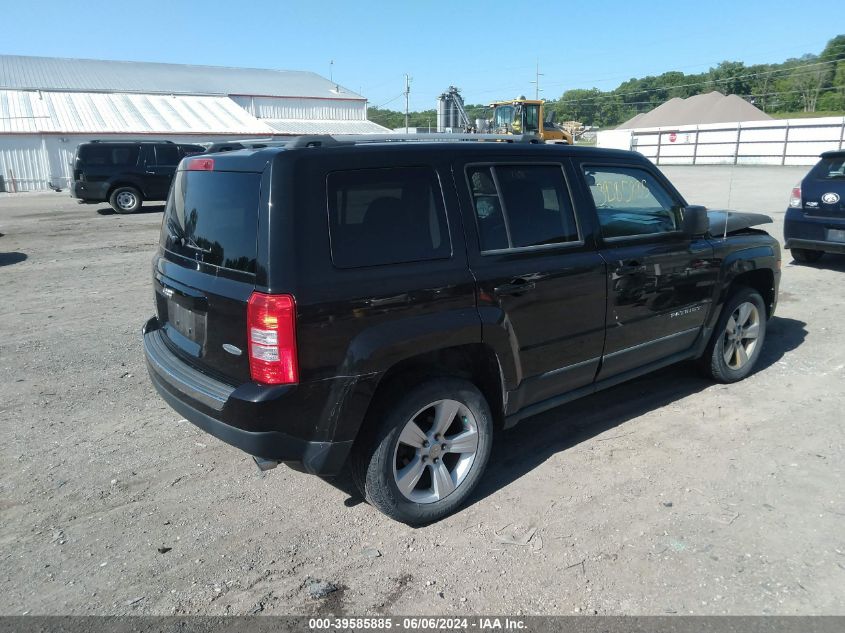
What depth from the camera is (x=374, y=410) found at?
3146 millimetres

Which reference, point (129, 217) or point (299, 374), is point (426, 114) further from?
point (299, 374)

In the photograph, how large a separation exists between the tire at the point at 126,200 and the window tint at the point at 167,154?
1069 mm

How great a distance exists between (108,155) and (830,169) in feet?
54.3

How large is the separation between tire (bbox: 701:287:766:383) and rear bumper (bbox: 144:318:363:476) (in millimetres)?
3281

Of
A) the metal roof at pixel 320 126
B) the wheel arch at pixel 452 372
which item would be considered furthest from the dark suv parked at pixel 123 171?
the metal roof at pixel 320 126

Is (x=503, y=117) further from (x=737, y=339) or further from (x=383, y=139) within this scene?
(x=383, y=139)

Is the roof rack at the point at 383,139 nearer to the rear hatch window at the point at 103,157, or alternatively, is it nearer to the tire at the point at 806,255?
the tire at the point at 806,255

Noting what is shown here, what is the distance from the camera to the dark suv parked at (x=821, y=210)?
853 cm

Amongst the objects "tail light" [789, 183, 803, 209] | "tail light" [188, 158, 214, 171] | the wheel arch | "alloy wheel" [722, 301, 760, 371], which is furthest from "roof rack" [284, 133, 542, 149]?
"tail light" [789, 183, 803, 209]

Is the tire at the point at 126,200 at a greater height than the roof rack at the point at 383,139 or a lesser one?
lesser

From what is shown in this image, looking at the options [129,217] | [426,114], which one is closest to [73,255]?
[129,217]

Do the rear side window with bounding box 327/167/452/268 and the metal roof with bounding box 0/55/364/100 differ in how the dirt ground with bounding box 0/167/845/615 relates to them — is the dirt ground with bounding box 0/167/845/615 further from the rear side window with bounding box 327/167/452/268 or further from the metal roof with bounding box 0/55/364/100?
the metal roof with bounding box 0/55/364/100

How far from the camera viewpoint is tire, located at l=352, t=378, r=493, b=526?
3.15 meters

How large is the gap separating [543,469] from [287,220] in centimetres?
217
